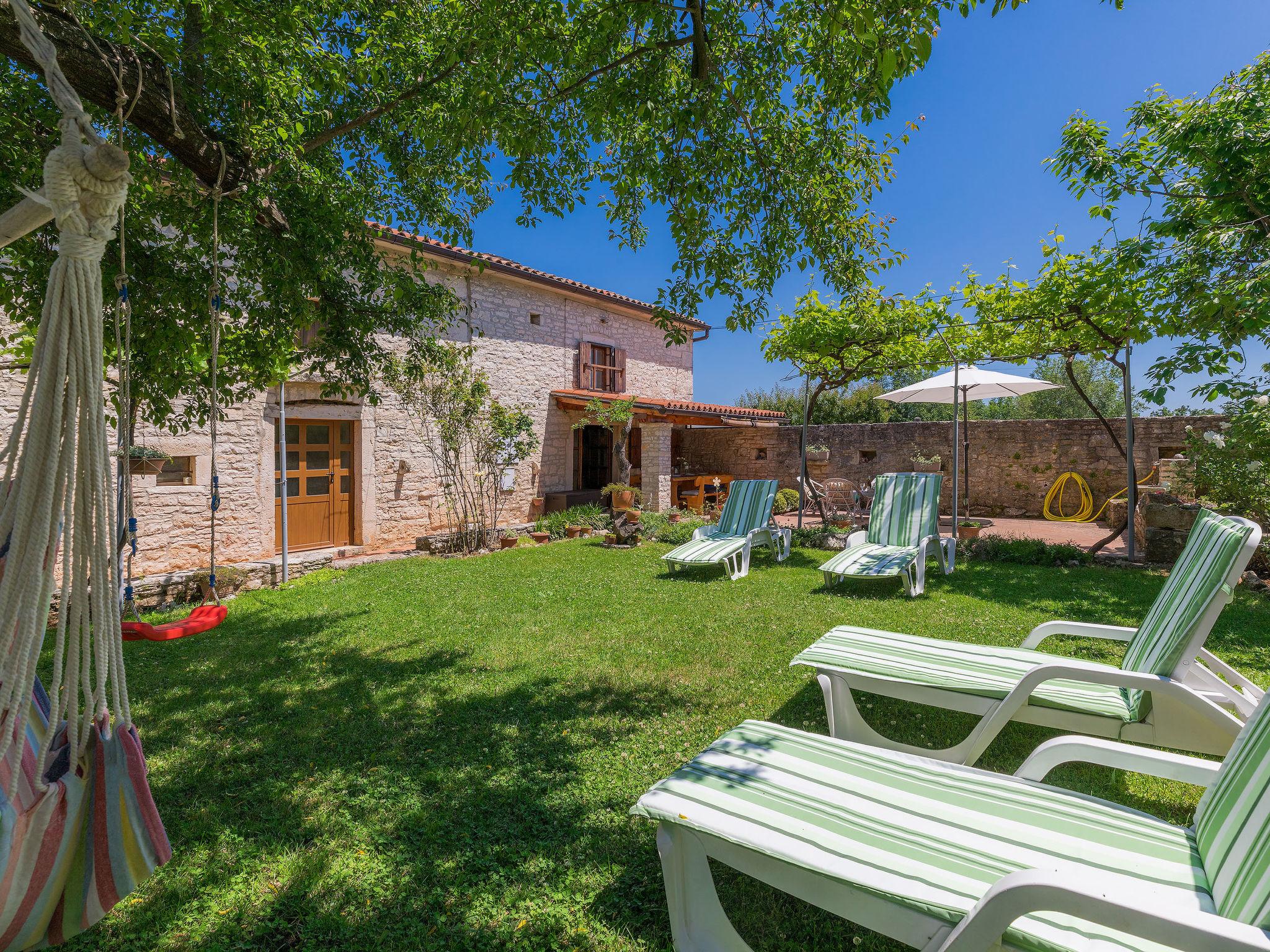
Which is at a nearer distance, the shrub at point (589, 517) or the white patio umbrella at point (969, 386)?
the white patio umbrella at point (969, 386)

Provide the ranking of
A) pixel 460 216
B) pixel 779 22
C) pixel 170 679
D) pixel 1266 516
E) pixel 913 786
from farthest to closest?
pixel 1266 516 < pixel 460 216 < pixel 170 679 < pixel 779 22 < pixel 913 786

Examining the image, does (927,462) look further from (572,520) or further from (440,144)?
(440,144)

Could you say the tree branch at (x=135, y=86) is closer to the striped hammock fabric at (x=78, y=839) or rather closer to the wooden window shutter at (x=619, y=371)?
the striped hammock fabric at (x=78, y=839)

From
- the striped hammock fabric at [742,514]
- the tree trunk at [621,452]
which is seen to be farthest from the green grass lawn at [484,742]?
the tree trunk at [621,452]

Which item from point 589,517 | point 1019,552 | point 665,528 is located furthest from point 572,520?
point 1019,552

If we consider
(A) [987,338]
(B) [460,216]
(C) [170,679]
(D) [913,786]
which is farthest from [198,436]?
(A) [987,338]

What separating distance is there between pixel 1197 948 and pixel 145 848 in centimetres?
204

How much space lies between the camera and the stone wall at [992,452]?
1093cm

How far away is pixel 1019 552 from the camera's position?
746 centimetres

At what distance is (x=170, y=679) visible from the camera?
3.85 m

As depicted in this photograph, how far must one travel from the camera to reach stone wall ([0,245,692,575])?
6965mm

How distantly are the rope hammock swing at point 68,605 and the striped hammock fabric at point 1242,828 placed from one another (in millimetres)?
2200

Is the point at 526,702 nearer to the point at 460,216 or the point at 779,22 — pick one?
the point at 460,216

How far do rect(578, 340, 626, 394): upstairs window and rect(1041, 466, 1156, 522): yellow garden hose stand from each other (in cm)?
912
